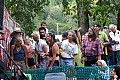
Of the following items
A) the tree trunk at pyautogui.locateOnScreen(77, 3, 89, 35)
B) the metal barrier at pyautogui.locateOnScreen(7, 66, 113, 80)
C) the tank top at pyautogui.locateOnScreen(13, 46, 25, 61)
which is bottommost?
the metal barrier at pyautogui.locateOnScreen(7, 66, 113, 80)

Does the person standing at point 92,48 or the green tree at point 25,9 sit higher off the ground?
the green tree at point 25,9

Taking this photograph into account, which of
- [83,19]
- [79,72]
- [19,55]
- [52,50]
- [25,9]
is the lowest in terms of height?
[79,72]

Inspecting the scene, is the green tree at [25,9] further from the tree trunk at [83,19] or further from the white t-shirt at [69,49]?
the white t-shirt at [69,49]

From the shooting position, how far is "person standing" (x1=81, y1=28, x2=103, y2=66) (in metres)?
10.8

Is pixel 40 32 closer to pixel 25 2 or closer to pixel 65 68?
pixel 65 68

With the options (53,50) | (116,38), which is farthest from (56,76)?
(116,38)

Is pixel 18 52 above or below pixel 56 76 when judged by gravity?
above

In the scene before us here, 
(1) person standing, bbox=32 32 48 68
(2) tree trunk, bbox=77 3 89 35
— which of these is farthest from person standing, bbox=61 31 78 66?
(2) tree trunk, bbox=77 3 89 35

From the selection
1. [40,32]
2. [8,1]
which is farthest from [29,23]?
[40,32]

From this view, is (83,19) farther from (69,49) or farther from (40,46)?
(69,49)

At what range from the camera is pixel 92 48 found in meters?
10.9

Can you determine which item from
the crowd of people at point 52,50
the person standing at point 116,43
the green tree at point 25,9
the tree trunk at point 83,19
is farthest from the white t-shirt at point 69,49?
the green tree at point 25,9

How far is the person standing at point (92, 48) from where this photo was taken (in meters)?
10.8

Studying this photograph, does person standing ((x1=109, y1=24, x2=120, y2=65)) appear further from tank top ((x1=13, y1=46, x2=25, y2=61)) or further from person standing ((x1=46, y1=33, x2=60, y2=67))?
tank top ((x1=13, y1=46, x2=25, y2=61))
